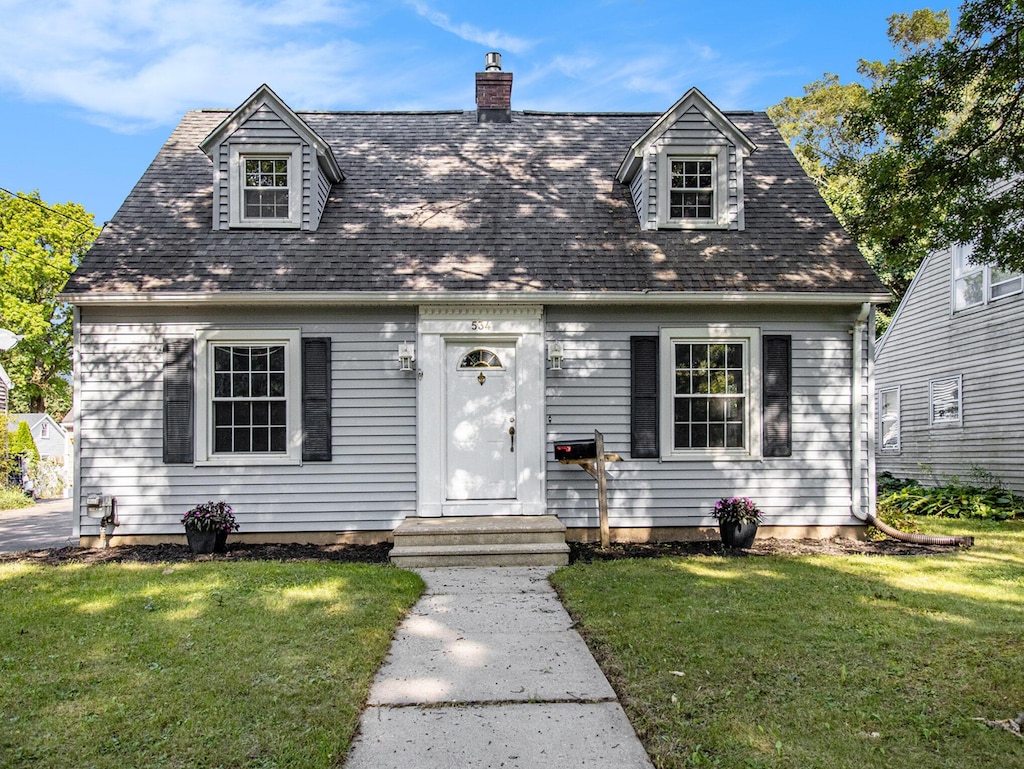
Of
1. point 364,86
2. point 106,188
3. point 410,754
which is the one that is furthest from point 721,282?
point 106,188

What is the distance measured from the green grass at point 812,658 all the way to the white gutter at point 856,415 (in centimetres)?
192

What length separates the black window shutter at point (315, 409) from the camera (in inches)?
334

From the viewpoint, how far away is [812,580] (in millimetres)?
6273

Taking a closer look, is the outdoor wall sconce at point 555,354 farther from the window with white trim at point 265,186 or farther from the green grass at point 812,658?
the window with white trim at point 265,186

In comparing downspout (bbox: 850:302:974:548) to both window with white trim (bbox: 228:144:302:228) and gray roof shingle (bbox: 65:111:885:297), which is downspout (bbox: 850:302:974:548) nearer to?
gray roof shingle (bbox: 65:111:885:297)

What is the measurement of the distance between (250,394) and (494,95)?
20.9 ft

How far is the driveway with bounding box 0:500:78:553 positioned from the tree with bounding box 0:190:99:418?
21.2 m

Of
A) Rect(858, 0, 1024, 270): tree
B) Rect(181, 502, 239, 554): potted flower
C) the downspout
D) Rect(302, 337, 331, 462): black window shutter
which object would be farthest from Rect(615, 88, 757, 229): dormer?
Rect(181, 502, 239, 554): potted flower

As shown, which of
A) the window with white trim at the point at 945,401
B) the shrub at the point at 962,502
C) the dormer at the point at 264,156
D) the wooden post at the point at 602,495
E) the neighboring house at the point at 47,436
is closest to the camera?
the wooden post at the point at 602,495

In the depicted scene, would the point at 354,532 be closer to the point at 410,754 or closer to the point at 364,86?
the point at 410,754

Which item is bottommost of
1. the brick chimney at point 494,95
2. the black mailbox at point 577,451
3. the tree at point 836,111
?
the black mailbox at point 577,451

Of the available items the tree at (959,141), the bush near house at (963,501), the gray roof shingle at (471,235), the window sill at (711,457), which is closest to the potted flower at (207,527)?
the gray roof shingle at (471,235)

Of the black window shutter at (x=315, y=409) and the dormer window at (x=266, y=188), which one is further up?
the dormer window at (x=266, y=188)

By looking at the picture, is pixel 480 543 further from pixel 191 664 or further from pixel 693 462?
pixel 191 664
